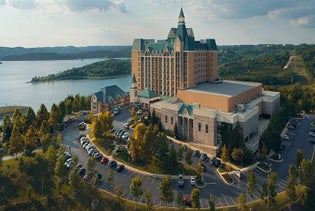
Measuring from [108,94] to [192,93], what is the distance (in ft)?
59.3

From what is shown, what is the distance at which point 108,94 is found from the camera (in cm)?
6241

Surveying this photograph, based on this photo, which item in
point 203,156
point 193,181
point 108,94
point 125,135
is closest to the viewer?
point 193,181

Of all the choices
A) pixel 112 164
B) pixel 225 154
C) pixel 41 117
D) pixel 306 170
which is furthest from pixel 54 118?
pixel 306 170

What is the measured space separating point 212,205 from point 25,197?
20810 millimetres

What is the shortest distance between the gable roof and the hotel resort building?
3069 mm

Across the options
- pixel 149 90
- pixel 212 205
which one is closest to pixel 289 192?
pixel 212 205

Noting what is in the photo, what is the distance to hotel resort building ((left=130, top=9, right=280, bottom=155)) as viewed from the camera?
152 feet

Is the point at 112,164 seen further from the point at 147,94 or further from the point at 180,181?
the point at 147,94

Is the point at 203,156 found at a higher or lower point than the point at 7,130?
lower

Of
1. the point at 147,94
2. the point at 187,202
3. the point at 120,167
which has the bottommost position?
the point at 187,202

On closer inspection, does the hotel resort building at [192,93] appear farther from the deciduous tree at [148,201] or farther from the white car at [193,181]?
the deciduous tree at [148,201]

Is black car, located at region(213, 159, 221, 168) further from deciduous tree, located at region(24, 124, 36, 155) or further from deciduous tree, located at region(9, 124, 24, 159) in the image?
deciduous tree, located at region(9, 124, 24, 159)

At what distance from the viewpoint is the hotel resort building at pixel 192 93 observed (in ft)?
152

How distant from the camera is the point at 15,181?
36500mm
